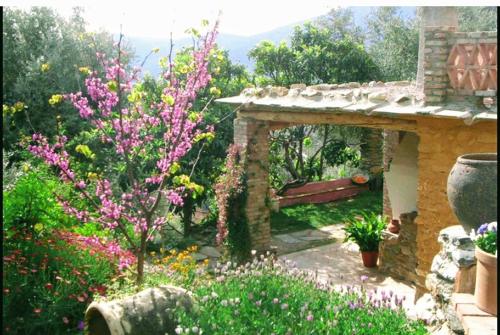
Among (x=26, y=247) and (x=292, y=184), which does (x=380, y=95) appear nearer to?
(x=26, y=247)

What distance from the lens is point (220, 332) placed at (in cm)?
443

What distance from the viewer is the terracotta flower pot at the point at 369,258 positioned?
31.0 feet

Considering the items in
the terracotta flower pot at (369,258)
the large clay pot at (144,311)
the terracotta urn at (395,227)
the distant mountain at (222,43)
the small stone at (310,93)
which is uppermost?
the distant mountain at (222,43)

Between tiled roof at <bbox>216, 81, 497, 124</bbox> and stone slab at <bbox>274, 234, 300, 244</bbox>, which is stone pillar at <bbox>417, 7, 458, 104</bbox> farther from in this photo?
stone slab at <bbox>274, 234, 300, 244</bbox>

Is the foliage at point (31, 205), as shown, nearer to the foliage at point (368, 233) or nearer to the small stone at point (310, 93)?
the small stone at point (310, 93)

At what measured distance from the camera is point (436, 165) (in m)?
6.68

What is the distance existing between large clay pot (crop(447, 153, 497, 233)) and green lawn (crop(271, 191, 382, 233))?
25.6 feet

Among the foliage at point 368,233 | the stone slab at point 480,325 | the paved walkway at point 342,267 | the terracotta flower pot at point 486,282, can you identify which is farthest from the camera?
the foliage at point 368,233

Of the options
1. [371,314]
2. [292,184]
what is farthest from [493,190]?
[292,184]

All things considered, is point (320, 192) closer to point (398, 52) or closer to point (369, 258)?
point (369, 258)

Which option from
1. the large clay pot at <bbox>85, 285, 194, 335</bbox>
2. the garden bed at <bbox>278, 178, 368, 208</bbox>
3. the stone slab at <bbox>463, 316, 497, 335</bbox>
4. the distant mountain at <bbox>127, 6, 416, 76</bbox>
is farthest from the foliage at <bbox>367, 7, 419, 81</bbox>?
the stone slab at <bbox>463, 316, 497, 335</bbox>

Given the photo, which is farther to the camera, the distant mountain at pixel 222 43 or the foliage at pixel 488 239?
the distant mountain at pixel 222 43

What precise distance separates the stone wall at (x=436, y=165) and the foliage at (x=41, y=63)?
757 cm

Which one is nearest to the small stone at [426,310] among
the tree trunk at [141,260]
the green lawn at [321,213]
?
the tree trunk at [141,260]
